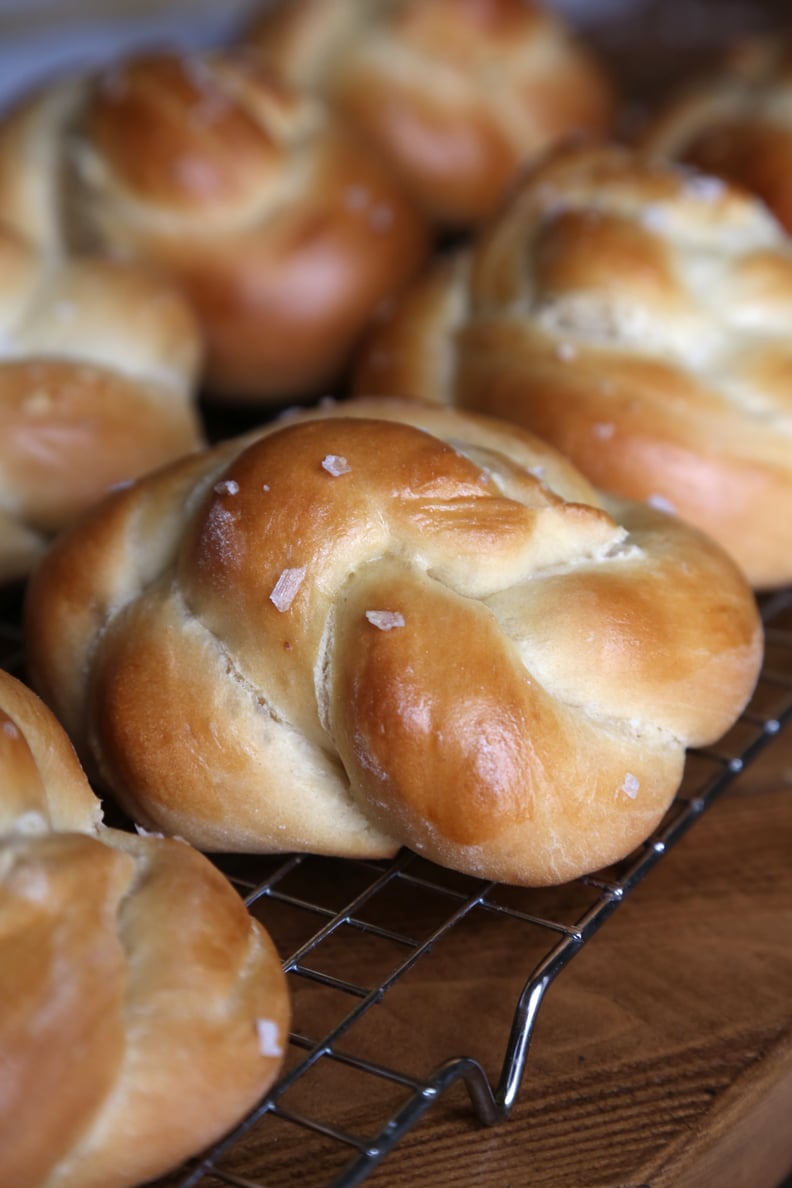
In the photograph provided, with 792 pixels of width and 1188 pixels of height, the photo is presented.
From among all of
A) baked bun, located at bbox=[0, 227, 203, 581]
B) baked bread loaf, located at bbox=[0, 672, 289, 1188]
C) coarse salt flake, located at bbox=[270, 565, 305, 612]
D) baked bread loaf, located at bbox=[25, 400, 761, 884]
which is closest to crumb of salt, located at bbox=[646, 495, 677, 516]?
baked bread loaf, located at bbox=[25, 400, 761, 884]

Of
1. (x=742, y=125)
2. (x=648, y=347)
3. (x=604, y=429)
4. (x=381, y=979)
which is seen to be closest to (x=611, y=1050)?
(x=381, y=979)

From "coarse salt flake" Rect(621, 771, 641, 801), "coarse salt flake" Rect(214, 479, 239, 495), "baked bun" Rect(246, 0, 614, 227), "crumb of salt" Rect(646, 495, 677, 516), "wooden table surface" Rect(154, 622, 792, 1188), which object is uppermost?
"baked bun" Rect(246, 0, 614, 227)

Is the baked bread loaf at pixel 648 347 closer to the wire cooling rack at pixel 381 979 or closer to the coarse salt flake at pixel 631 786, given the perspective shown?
the wire cooling rack at pixel 381 979

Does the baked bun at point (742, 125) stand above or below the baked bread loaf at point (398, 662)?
above

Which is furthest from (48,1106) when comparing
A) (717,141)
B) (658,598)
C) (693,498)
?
(717,141)

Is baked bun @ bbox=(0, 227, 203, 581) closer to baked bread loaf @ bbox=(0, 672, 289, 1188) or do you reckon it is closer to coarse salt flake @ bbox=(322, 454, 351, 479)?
coarse salt flake @ bbox=(322, 454, 351, 479)

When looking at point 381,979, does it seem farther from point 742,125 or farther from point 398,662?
point 742,125

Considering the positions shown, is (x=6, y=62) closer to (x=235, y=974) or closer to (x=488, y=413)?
(x=488, y=413)

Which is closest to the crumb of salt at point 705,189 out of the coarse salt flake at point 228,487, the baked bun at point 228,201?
the baked bun at point 228,201
